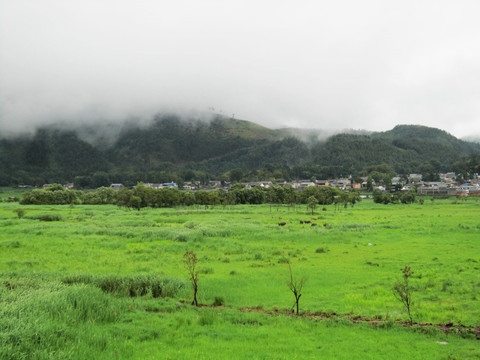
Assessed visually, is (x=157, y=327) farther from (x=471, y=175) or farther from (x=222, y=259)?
(x=471, y=175)

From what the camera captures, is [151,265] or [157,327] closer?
[157,327]

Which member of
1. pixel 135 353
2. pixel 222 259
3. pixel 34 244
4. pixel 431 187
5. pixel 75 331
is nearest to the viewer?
pixel 135 353

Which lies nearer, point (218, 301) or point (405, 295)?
point (405, 295)

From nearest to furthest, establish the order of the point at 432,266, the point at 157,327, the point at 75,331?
the point at 75,331, the point at 157,327, the point at 432,266

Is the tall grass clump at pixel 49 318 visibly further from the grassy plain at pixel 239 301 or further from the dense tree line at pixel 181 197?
the dense tree line at pixel 181 197

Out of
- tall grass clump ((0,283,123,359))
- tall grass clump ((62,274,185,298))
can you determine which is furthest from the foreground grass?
tall grass clump ((62,274,185,298))

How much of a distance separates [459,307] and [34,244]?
1536 inches

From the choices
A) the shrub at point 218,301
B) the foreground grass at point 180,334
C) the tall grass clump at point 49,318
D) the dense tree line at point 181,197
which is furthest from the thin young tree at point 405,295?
the dense tree line at point 181,197

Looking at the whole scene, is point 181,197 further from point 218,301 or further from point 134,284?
point 218,301

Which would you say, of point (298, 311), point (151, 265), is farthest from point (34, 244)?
point (298, 311)

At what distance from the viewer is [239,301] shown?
60.0 feet

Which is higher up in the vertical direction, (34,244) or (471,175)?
(471,175)

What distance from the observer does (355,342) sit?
12.4 metres

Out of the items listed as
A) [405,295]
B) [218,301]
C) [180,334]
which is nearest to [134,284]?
[218,301]
